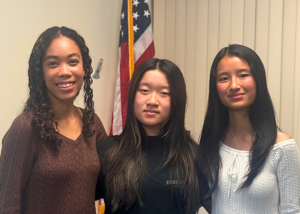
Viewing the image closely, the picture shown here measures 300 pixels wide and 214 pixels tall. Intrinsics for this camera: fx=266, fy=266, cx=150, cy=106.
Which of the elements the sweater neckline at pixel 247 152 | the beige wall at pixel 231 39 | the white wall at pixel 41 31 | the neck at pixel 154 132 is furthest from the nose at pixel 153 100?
the beige wall at pixel 231 39

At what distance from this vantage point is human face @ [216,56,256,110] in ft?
4.03

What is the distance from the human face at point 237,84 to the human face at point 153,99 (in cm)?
27

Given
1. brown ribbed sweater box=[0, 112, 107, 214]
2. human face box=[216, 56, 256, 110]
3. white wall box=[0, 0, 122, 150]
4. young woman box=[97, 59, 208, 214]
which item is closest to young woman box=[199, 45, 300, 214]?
human face box=[216, 56, 256, 110]

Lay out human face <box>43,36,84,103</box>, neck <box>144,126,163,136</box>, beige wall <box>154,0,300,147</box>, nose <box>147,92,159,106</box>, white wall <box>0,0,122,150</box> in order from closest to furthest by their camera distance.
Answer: human face <box>43,36,84,103</box> → nose <box>147,92,159,106</box> → neck <box>144,126,163,136</box> → white wall <box>0,0,122,150</box> → beige wall <box>154,0,300,147</box>

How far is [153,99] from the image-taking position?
126 centimetres

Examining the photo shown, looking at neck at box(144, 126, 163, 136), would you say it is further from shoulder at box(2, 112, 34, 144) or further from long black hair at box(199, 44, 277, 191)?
shoulder at box(2, 112, 34, 144)

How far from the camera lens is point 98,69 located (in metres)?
2.30

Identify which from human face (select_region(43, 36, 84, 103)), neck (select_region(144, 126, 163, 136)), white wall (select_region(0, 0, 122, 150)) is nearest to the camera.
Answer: human face (select_region(43, 36, 84, 103))

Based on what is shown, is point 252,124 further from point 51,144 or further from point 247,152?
point 51,144

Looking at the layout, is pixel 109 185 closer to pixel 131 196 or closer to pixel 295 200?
pixel 131 196

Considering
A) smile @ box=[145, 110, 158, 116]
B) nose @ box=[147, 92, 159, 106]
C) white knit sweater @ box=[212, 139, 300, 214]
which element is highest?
nose @ box=[147, 92, 159, 106]

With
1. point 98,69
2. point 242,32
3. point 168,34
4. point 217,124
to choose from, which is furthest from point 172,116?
point 168,34

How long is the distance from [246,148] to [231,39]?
1.38 metres

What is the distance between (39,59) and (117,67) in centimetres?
142
